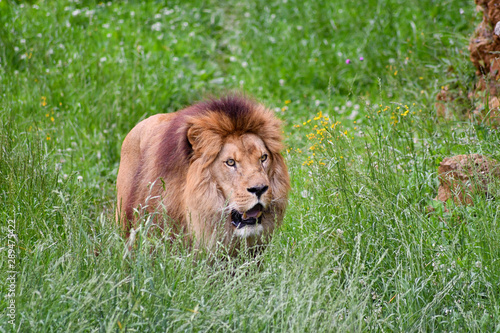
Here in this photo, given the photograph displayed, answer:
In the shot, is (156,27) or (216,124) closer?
(216,124)

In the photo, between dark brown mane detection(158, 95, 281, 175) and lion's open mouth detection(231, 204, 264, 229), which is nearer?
lion's open mouth detection(231, 204, 264, 229)

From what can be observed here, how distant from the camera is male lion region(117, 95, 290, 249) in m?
3.64

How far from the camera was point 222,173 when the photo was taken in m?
3.71

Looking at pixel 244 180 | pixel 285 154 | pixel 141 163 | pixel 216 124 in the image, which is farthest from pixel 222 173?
pixel 285 154

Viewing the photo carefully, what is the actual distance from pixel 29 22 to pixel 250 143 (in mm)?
5634

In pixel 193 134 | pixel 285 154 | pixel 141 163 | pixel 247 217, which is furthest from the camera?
pixel 285 154

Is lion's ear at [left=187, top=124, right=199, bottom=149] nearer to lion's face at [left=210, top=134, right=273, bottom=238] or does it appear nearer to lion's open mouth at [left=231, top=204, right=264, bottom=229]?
lion's face at [left=210, top=134, right=273, bottom=238]

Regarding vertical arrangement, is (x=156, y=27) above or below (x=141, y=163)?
above

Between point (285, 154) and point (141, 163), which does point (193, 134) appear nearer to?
point (141, 163)

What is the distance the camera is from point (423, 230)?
3.61m

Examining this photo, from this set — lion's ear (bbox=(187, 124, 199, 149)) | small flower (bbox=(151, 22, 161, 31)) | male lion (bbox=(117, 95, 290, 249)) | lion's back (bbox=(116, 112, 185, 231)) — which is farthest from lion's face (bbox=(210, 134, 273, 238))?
small flower (bbox=(151, 22, 161, 31))

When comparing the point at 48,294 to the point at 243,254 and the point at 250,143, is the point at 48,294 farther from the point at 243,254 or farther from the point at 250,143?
the point at 250,143

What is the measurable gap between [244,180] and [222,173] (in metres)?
0.19

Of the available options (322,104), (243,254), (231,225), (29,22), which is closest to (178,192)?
(231,225)
